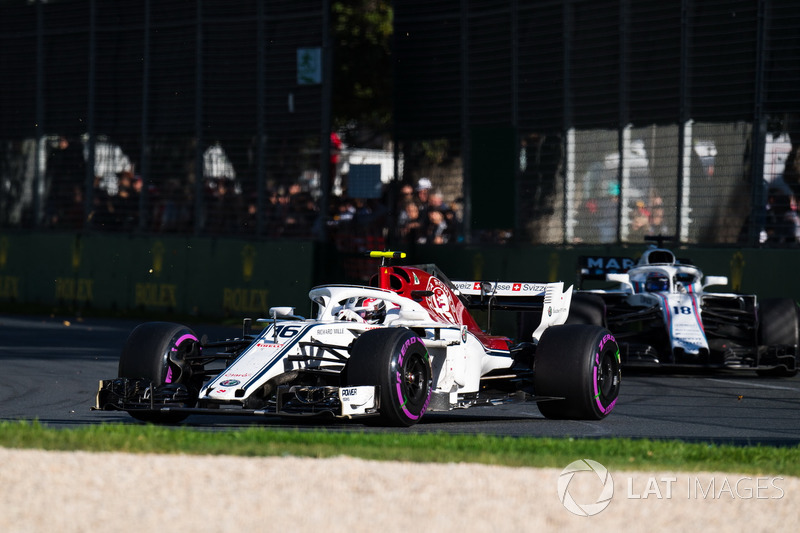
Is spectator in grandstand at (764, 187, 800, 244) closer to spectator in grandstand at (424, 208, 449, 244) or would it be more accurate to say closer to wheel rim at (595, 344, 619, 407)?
spectator in grandstand at (424, 208, 449, 244)

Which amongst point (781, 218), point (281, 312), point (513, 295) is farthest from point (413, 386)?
point (781, 218)

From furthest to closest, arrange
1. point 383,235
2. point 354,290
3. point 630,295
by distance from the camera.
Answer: point 383,235 < point 630,295 < point 354,290

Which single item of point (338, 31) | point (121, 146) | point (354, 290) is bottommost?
point (354, 290)

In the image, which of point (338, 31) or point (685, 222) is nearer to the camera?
point (685, 222)

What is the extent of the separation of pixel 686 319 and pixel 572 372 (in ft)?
15.9

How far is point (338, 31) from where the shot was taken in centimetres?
3319

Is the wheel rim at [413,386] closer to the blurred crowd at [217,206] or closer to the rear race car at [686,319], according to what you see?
the rear race car at [686,319]

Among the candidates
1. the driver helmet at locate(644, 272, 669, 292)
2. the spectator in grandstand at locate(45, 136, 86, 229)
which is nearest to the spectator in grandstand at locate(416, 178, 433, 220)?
the driver helmet at locate(644, 272, 669, 292)

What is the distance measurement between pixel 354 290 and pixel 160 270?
45.8 ft

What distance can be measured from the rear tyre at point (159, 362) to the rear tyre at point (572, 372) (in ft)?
8.55

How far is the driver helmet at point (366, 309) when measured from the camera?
10609 mm

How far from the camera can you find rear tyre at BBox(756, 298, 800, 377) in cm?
1462

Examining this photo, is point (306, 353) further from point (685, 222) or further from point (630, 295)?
point (685, 222)

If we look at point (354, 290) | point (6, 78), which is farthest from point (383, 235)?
point (354, 290)
